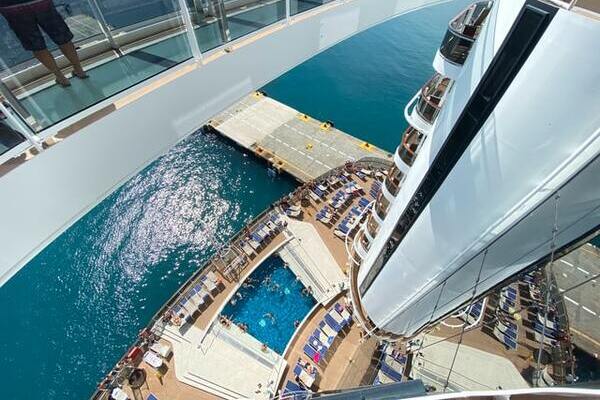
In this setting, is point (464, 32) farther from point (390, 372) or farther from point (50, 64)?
point (390, 372)

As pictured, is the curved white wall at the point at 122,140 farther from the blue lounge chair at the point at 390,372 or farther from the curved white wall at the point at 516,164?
Answer: the blue lounge chair at the point at 390,372

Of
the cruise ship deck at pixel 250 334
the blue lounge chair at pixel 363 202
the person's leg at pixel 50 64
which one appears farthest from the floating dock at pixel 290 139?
the person's leg at pixel 50 64

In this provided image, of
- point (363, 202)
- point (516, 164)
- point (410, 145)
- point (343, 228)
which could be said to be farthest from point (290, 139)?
point (516, 164)

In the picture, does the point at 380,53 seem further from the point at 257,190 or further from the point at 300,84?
the point at 257,190

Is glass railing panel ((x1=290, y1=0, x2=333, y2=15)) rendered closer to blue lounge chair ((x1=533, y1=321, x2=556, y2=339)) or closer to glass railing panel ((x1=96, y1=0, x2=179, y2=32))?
glass railing panel ((x1=96, y1=0, x2=179, y2=32))

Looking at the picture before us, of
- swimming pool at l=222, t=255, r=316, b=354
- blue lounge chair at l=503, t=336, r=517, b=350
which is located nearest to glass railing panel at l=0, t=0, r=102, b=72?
swimming pool at l=222, t=255, r=316, b=354

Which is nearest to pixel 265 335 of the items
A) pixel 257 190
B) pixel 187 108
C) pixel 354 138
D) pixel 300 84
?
pixel 257 190
